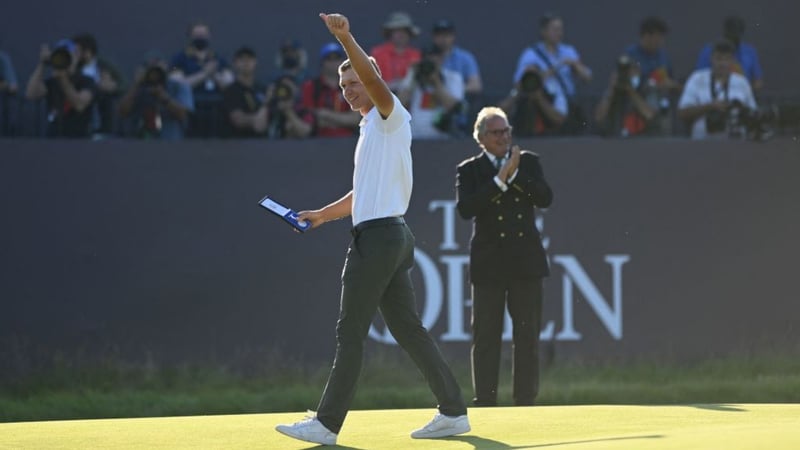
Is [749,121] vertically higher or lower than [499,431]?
higher

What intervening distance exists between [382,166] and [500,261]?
10.1 feet

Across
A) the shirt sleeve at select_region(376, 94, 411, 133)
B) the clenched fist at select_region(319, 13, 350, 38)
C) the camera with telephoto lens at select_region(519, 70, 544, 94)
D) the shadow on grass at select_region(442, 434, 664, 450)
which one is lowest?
the shadow on grass at select_region(442, 434, 664, 450)

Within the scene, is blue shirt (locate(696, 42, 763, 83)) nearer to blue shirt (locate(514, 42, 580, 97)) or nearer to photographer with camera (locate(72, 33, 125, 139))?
blue shirt (locate(514, 42, 580, 97))

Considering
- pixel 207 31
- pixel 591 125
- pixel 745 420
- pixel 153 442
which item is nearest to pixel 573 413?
pixel 745 420

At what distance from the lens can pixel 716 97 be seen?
13.1m

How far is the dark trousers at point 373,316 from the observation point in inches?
270

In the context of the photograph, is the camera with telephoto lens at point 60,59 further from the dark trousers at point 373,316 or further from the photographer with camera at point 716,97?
the dark trousers at point 373,316

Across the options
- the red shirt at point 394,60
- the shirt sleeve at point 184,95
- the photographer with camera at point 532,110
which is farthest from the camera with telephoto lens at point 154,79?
the photographer with camera at point 532,110

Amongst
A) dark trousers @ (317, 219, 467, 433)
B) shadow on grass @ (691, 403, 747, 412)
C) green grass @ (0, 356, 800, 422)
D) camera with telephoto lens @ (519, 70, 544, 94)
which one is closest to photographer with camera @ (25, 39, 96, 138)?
green grass @ (0, 356, 800, 422)

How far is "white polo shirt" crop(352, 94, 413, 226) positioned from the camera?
6.79 m

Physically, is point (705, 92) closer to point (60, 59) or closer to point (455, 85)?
point (455, 85)

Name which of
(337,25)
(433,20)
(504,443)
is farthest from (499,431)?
(433,20)

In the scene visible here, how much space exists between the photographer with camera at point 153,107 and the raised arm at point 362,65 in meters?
6.44

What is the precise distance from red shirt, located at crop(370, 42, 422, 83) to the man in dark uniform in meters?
3.73
